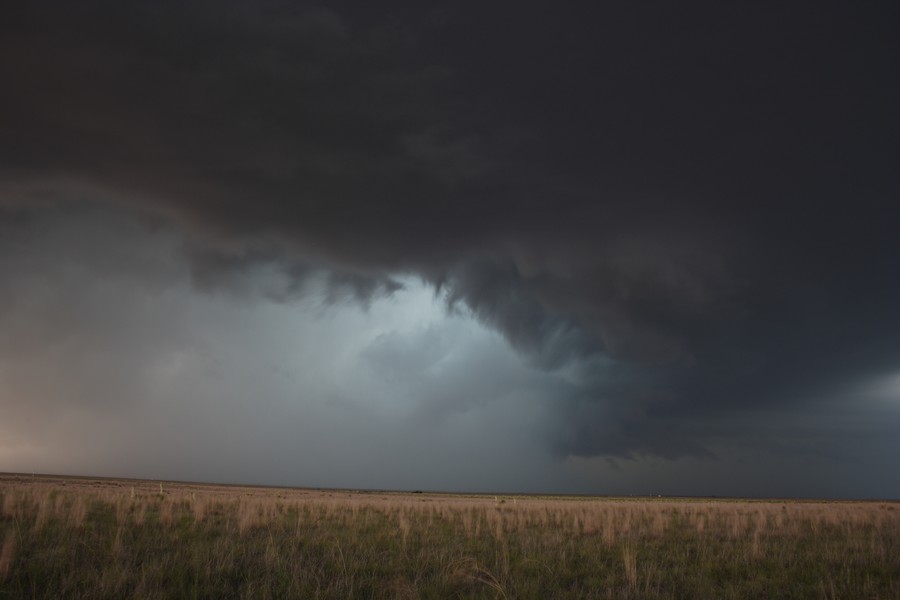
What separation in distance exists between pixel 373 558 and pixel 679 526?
44.1 ft

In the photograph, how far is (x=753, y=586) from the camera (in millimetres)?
7992

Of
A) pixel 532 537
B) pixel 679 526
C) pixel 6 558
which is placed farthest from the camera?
pixel 679 526

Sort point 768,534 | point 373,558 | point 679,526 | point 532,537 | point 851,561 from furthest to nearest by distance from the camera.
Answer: point 679,526 < point 768,534 < point 532,537 < point 851,561 < point 373,558

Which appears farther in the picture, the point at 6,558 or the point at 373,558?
the point at 373,558

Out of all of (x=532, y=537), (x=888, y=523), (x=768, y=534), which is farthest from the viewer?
(x=888, y=523)

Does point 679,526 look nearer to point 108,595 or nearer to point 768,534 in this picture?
point 768,534

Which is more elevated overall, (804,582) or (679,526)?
(804,582)

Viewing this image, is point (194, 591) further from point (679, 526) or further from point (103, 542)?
point (679, 526)

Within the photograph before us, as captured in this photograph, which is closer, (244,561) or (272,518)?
(244,561)

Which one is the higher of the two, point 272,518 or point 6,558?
point 6,558

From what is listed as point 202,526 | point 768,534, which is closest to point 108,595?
point 202,526

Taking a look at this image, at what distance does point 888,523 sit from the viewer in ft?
63.0

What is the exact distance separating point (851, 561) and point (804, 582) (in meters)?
2.73

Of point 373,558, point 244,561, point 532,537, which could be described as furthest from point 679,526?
point 244,561
